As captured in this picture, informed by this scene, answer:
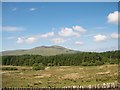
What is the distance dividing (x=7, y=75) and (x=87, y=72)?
7.02 meters

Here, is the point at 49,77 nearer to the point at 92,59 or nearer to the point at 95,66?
the point at 95,66

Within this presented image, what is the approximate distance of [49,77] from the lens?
2123 cm

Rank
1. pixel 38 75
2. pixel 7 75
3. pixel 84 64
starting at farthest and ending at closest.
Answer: pixel 84 64 → pixel 38 75 → pixel 7 75

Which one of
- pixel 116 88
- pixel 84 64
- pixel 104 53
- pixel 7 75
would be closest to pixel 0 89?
pixel 116 88

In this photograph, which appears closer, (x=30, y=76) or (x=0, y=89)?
(x=0, y=89)

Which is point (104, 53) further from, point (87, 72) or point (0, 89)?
point (0, 89)

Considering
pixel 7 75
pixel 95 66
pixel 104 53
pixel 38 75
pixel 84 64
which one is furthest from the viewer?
pixel 104 53

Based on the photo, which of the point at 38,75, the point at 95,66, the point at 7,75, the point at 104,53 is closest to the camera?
the point at 7,75

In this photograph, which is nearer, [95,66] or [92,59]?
[95,66]

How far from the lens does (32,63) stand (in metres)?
28.8

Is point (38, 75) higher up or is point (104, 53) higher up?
point (104, 53)

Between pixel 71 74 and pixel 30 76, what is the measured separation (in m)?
3.60

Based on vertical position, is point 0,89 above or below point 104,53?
below

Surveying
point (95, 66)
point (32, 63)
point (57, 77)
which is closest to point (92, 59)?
point (95, 66)
